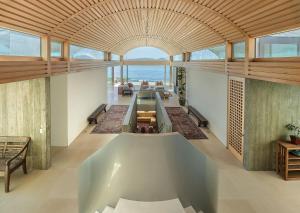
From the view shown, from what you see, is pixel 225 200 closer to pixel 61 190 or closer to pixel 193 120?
pixel 61 190

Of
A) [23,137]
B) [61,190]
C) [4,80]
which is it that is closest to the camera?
[4,80]

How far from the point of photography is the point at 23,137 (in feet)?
27.1

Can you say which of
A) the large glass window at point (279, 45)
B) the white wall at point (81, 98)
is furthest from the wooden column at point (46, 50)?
the large glass window at point (279, 45)

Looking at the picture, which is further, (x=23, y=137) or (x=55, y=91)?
(x=55, y=91)

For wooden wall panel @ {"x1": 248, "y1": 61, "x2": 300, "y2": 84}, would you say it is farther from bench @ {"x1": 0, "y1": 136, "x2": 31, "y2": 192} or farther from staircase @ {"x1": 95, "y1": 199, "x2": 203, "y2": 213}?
bench @ {"x1": 0, "y1": 136, "x2": 31, "y2": 192}

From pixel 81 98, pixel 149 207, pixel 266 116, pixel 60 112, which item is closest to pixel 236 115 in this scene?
pixel 266 116

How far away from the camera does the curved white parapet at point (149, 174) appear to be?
4.58 m

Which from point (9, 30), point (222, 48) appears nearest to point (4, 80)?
point (9, 30)

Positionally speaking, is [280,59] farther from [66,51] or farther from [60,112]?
[60,112]

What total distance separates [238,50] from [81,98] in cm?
695

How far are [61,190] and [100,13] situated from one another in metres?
5.70

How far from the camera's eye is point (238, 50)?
377 inches

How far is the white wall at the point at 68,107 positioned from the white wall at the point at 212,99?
226 inches

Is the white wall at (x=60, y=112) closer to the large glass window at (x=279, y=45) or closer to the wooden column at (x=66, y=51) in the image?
the wooden column at (x=66, y=51)
